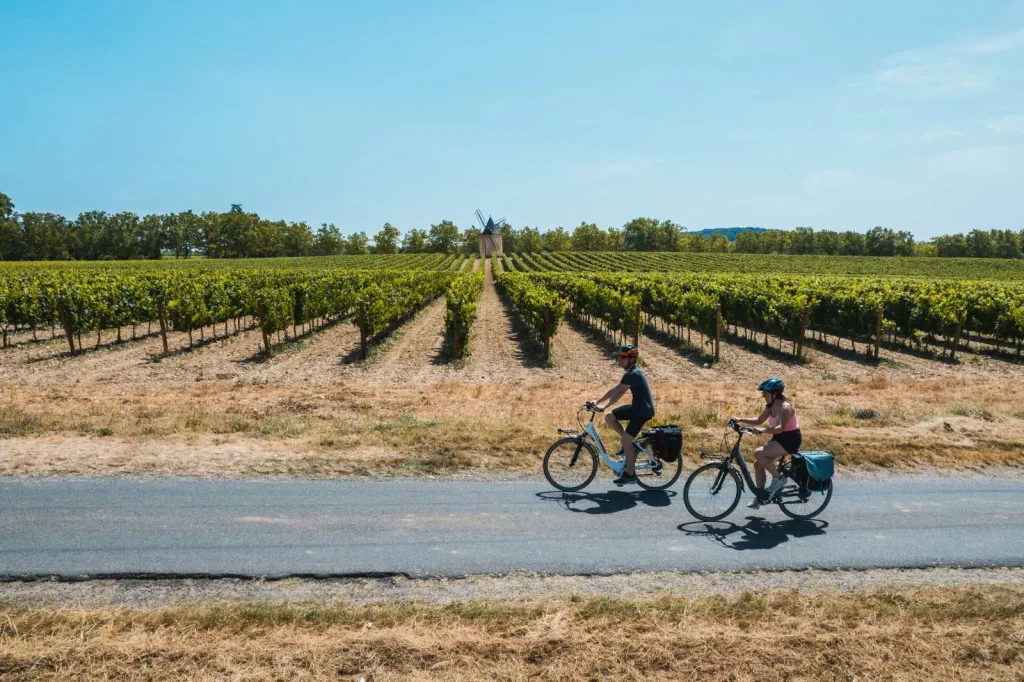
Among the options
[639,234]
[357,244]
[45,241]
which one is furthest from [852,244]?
[45,241]

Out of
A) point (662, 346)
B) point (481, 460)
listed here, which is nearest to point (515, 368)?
point (662, 346)

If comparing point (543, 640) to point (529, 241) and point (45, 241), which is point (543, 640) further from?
point (529, 241)

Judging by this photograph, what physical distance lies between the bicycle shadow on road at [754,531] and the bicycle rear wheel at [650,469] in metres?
1.06

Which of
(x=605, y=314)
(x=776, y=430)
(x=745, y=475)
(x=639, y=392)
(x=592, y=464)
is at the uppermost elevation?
(x=605, y=314)

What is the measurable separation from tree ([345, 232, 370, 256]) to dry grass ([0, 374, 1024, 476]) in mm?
137468

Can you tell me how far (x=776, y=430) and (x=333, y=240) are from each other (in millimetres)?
148064

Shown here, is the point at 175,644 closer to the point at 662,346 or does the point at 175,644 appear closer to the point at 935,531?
the point at 935,531

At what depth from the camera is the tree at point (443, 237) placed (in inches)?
6255

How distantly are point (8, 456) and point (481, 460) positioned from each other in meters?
7.06

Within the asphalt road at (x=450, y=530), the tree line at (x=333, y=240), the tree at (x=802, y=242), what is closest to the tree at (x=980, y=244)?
the tree line at (x=333, y=240)

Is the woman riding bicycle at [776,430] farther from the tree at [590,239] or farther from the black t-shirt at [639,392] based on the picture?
the tree at [590,239]

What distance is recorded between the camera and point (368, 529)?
701 cm

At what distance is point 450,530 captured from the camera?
702 cm

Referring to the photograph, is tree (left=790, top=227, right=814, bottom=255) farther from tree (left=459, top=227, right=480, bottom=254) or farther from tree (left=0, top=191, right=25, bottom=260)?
tree (left=0, top=191, right=25, bottom=260)
